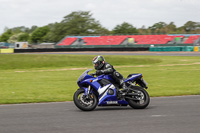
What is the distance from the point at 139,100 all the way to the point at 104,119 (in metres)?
1.68

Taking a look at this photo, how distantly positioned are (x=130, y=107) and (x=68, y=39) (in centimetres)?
7688

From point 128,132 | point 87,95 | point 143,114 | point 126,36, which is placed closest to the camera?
point 128,132

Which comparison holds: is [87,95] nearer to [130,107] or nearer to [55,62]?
[130,107]

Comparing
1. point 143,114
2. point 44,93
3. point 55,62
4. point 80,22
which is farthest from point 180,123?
point 80,22

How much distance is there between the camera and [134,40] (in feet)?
243

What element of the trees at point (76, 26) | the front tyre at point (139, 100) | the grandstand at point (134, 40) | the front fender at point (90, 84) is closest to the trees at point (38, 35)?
the trees at point (76, 26)

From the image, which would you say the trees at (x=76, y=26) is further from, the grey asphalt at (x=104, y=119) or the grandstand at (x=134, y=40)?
the grey asphalt at (x=104, y=119)

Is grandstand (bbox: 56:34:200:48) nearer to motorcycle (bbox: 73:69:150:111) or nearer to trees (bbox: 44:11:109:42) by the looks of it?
trees (bbox: 44:11:109:42)

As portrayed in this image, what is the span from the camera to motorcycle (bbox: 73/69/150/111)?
26.9 feet

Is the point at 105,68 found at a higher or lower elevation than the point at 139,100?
higher

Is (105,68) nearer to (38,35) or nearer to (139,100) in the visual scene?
(139,100)

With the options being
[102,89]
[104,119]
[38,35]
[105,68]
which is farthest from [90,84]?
[38,35]

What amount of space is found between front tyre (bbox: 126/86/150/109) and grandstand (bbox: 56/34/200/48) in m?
55.9

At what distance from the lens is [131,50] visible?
57281 mm
